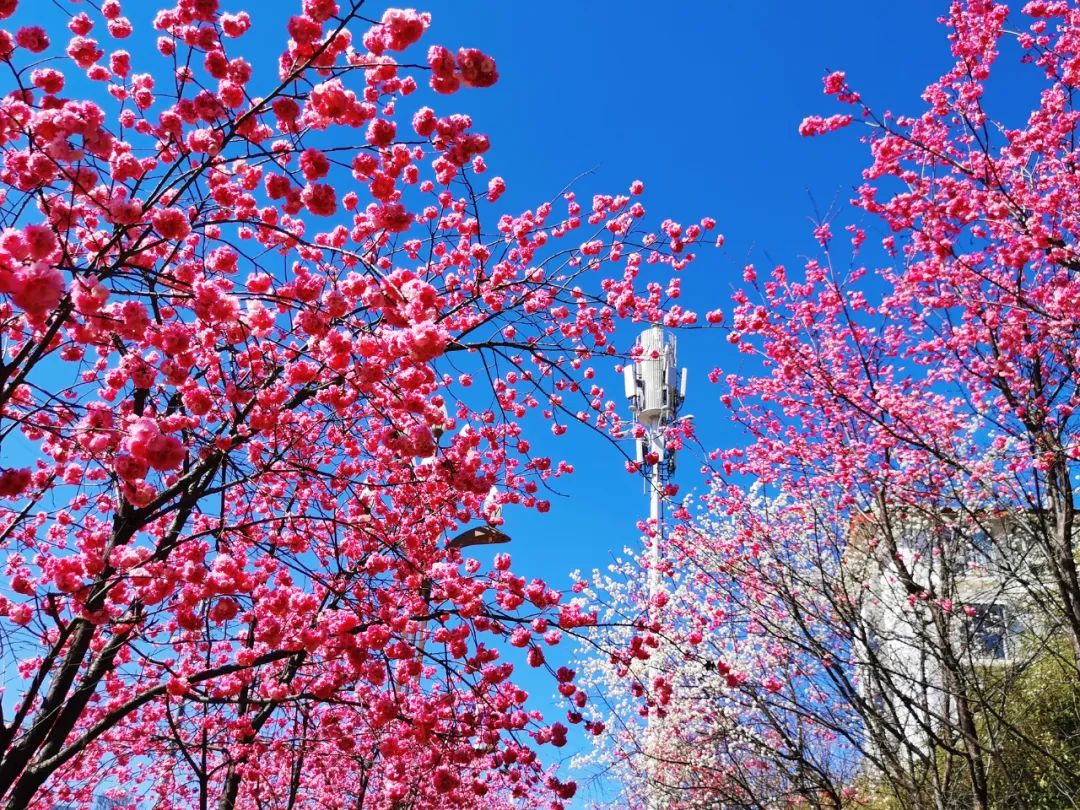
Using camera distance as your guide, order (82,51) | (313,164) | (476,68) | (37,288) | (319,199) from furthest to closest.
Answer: (82,51) < (319,199) < (313,164) < (476,68) < (37,288)

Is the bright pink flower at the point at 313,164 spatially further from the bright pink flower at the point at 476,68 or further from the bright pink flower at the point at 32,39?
the bright pink flower at the point at 32,39

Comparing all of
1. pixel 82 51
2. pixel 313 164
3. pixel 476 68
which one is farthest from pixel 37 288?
pixel 82 51

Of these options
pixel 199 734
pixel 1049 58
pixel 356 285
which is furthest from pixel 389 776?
pixel 1049 58

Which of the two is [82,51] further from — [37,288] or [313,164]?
[37,288]

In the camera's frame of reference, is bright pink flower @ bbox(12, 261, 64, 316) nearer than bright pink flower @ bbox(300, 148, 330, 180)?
Yes

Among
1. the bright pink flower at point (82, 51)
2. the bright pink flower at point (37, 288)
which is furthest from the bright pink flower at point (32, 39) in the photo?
the bright pink flower at point (37, 288)

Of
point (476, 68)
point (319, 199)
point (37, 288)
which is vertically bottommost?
point (37, 288)

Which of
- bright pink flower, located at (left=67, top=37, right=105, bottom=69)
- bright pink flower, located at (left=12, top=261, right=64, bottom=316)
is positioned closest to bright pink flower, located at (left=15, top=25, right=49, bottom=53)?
bright pink flower, located at (left=67, top=37, right=105, bottom=69)

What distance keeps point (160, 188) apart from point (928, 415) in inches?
333

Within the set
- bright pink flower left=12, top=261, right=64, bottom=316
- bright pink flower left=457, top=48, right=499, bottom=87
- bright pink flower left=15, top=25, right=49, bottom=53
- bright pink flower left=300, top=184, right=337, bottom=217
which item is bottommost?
bright pink flower left=12, top=261, right=64, bottom=316

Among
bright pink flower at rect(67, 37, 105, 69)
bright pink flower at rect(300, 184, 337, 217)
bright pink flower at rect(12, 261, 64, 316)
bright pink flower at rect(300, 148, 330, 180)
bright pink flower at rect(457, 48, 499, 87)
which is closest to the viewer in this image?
bright pink flower at rect(12, 261, 64, 316)

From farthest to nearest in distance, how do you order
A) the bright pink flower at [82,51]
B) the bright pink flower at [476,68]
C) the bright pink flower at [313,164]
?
the bright pink flower at [82,51], the bright pink flower at [313,164], the bright pink flower at [476,68]

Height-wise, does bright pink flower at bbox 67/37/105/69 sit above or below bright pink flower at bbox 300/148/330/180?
above

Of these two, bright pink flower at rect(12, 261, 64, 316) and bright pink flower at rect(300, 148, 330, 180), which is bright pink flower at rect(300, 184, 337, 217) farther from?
bright pink flower at rect(12, 261, 64, 316)
